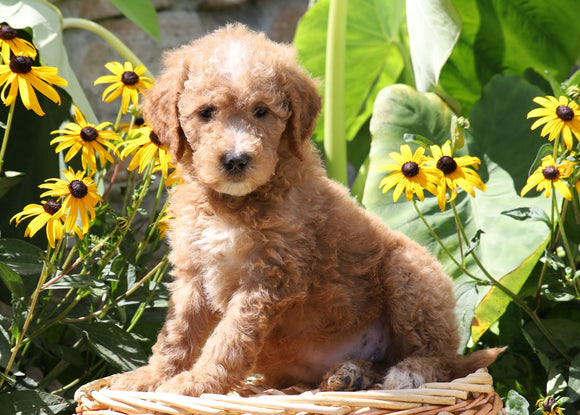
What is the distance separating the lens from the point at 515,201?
2480 mm

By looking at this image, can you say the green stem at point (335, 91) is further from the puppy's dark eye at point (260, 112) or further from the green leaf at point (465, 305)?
the puppy's dark eye at point (260, 112)

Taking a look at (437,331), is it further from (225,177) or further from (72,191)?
(72,191)

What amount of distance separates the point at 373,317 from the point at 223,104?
2.38 ft

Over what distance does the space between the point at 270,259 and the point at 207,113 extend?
38 centimetres

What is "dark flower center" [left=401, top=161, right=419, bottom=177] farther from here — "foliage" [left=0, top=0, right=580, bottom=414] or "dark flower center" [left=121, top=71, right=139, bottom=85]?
"dark flower center" [left=121, top=71, right=139, bottom=85]

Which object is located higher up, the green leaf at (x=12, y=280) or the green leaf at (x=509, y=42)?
the green leaf at (x=509, y=42)

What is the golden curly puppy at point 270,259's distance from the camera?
1.53 meters

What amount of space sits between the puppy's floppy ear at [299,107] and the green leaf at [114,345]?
2.88 ft

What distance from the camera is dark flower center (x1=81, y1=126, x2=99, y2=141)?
1.88 metres

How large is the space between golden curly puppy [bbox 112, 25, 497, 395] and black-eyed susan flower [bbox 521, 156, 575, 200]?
38cm

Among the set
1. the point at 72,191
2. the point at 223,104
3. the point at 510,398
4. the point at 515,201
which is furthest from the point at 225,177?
the point at 515,201

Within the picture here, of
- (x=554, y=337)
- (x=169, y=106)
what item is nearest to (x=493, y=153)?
(x=554, y=337)

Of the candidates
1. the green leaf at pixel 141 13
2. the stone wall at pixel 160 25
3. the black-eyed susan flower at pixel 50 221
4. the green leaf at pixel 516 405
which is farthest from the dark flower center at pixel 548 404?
the stone wall at pixel 160 25

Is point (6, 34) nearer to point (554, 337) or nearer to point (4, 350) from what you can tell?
point (4, 350)
